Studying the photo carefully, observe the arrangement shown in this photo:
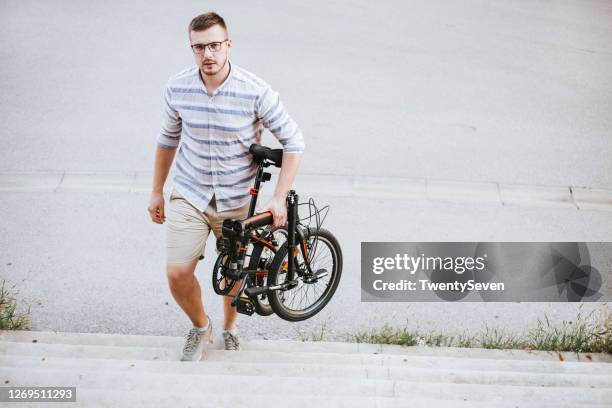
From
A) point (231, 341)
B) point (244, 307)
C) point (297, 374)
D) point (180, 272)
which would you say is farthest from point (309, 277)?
point (180, 272)

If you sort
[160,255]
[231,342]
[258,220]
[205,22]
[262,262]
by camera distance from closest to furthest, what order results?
[205,22] < [258,220] < [262,262] < [231,342] < [160,255]

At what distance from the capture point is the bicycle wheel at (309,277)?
13.6 feet

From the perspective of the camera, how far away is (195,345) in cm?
416

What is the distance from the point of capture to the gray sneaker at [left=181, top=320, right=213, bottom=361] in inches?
162

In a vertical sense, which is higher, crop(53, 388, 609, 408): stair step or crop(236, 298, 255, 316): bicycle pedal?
crop(236, 298, 255, 316): bicycle pedal

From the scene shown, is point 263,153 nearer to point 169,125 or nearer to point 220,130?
point 220,130

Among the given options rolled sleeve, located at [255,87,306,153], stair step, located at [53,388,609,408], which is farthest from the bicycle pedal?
rolled sleeve, located at [255,87,306,153]

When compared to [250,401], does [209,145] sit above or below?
above

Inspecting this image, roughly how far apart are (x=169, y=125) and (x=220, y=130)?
1.10ft

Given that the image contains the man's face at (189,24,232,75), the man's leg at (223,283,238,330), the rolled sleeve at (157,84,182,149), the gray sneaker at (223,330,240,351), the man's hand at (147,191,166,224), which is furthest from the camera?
the gray sneaker at (223,330,240,351)

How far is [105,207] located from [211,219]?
2391 millimetres

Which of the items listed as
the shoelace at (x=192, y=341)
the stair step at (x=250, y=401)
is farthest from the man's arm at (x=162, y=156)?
the stair step at (x=250, y=401)

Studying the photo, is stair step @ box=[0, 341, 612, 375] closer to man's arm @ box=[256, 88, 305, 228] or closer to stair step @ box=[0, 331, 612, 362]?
stair step @ box=[0, 331, 612, 362]

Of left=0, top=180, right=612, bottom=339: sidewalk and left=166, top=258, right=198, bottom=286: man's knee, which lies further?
left=0, top=180, right=612, bottom=339: sidewalk
